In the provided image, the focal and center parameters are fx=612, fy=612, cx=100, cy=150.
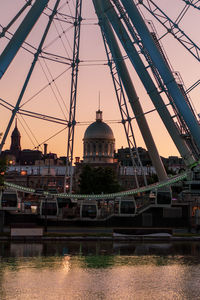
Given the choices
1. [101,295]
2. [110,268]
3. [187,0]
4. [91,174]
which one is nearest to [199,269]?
[110,268]

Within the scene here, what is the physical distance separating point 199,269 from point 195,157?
36459 mm

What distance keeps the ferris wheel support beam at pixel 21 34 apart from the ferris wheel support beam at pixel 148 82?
1131 cm

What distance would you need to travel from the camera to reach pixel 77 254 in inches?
1866

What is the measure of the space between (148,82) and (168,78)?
9733 mm

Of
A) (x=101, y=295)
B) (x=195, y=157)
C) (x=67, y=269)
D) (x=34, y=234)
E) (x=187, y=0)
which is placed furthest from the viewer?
(x=195, y=157)

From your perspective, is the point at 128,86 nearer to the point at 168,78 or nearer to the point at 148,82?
the point at 148,82

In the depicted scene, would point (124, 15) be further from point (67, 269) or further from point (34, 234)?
point (67, 269)

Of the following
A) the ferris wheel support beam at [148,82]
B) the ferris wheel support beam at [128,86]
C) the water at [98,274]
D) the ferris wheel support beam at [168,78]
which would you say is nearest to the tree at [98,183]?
the ferris wheel support beam at [128,86]

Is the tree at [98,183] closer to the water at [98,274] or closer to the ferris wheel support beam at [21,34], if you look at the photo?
the ferris wheel support beam at [21,34]

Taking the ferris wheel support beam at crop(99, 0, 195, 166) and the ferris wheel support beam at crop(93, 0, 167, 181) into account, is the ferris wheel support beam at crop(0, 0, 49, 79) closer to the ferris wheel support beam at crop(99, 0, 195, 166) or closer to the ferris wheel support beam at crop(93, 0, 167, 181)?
the ferris wheel support beam at crop(99, 0, 195, 166)

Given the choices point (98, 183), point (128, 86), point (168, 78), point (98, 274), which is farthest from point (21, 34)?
point (98, 183)

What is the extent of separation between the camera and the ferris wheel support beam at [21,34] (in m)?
59.7

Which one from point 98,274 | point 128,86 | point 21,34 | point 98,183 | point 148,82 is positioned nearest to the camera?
point 98,274

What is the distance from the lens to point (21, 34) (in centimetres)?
6075
